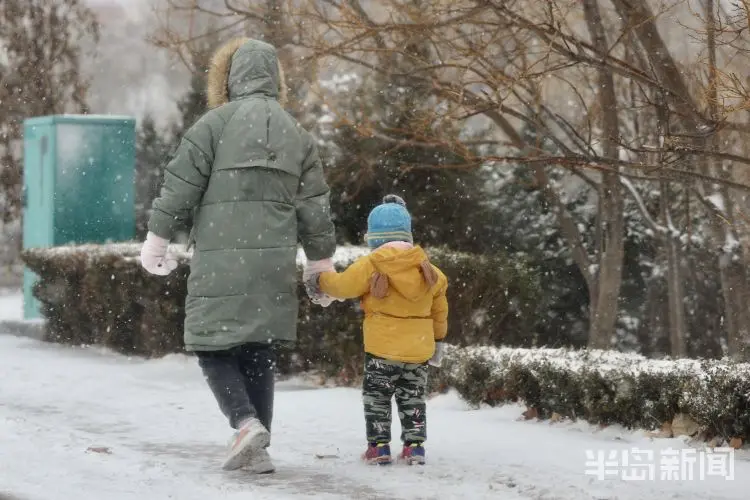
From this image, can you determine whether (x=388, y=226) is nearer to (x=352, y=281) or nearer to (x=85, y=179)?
(x=352, y=281)

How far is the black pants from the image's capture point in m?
5.09

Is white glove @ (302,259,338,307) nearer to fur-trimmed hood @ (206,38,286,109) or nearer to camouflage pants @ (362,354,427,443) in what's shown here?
camouflage pants @ (362,354,427,443)

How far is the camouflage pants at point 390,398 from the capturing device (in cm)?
546

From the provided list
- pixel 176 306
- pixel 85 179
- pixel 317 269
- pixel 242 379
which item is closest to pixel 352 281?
pixel 317 269

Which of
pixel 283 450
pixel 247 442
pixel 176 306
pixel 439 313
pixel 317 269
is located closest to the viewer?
pixel 247 442

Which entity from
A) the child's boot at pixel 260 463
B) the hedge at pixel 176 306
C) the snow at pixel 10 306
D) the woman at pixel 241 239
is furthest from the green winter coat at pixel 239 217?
the snow at pixel 10 306

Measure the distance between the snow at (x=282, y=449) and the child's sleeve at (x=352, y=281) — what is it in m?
0.83

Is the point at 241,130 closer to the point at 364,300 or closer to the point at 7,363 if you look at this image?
the point at 364,300

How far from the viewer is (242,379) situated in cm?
523

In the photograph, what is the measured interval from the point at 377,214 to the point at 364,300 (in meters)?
0.43

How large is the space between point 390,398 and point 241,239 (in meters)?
1.09

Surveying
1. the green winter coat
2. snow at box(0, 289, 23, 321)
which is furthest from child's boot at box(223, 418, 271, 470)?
snow at box(0, 289, 23, 321)

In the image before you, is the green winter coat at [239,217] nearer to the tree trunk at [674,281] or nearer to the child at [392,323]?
the child at [392,323]

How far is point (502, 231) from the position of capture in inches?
502
